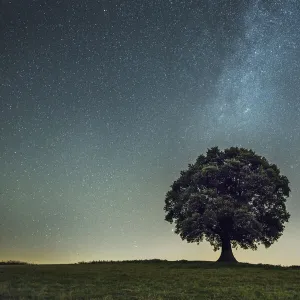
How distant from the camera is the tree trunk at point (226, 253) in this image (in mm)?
55344

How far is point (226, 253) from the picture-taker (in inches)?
2195

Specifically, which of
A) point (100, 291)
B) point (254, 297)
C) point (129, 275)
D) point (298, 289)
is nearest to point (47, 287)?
point (100, 291)

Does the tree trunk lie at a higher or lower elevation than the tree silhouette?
lower

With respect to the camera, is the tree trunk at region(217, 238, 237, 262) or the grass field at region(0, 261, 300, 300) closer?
the grass field at region(0, 261, 300, 300)

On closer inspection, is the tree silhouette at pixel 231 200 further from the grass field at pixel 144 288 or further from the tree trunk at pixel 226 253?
the grass field at pixel 144 288

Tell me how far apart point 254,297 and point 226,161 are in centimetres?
3581

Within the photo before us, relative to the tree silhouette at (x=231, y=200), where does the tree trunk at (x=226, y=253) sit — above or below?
below

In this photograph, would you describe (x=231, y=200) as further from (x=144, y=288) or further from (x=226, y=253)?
(x=144, y=288)

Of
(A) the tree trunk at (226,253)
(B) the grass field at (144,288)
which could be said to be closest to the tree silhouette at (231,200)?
(A) the tree trunk at (226,253)

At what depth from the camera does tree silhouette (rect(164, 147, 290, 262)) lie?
53156 millimetres

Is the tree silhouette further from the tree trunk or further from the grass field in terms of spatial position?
the grass field

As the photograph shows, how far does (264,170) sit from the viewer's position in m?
57.2

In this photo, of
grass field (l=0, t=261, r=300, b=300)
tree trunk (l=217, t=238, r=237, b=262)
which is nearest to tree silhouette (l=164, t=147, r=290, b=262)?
tree trunk (l=217, t=238, r=237, b=262)

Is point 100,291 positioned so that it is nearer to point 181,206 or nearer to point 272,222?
point 181,206
